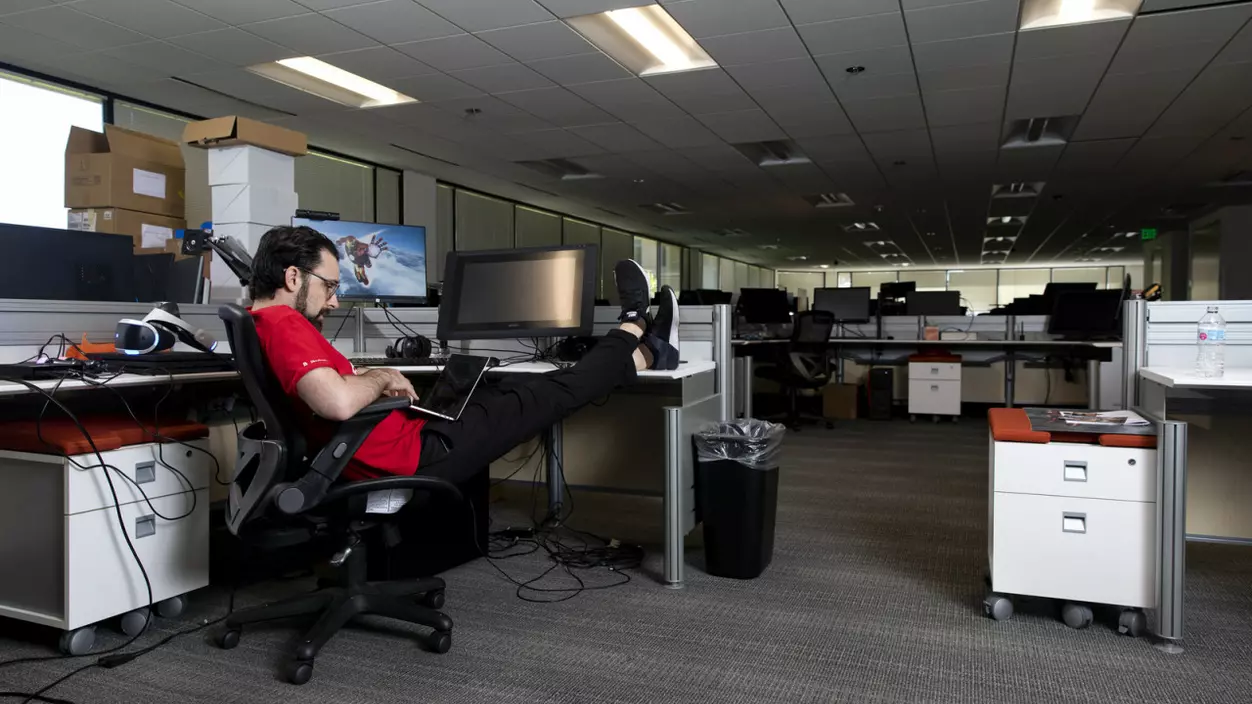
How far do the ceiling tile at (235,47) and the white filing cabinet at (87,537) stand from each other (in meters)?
3.24

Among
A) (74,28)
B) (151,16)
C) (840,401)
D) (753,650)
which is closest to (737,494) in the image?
(753,650)

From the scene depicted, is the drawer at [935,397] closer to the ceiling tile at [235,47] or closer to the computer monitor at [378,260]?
the computer monitor at [378,260]

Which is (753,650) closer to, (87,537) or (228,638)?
(228,638)

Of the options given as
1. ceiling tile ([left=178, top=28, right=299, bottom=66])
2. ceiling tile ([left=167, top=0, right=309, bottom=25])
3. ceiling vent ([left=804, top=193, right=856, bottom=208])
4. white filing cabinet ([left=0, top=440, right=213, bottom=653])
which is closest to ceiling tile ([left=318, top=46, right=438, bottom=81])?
ceiling tile ([left=178, top=28, right=299, bottom=66])

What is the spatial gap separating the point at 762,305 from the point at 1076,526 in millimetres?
5526

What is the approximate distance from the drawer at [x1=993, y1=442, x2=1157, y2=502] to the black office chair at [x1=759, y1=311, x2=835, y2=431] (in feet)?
14.2

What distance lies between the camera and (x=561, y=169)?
867 cm

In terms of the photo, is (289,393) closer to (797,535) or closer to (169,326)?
(169,326)

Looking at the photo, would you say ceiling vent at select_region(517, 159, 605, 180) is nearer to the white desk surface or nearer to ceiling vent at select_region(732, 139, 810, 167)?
ceiling vent at select_region(732, 139, 810, 167)

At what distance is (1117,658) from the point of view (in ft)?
6.81

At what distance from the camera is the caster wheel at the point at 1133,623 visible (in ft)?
7.25

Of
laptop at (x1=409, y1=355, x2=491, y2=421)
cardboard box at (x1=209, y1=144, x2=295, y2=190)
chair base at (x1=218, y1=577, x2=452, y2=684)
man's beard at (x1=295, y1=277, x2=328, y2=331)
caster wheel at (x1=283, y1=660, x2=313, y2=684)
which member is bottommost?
caster wheel at (x1=283, y1=660, x2=313, y2=684)

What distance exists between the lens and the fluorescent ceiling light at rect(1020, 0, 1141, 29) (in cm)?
430

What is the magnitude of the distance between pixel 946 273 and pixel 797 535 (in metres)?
20.0
